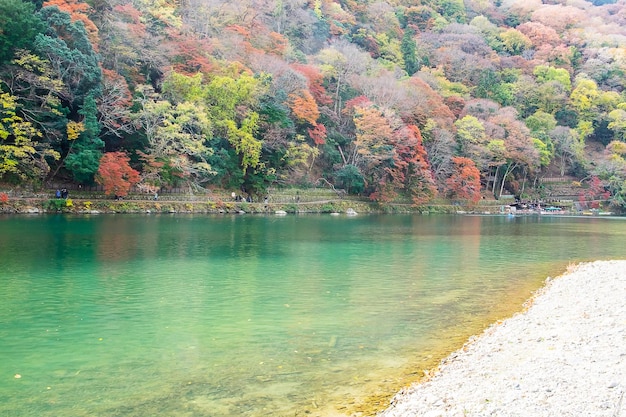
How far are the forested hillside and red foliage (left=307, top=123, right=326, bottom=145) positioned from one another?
0.49 feet

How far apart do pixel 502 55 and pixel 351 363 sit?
106 meters

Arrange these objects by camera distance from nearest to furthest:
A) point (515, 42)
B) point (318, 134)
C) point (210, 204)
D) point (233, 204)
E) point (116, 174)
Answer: point (116, 174), point (210, 204), point (233, 204), point (318, 134), point (515, 42)

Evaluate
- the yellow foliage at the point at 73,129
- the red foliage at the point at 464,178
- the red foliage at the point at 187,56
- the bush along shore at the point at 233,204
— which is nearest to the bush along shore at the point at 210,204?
the bush along shore at the point at 233,204

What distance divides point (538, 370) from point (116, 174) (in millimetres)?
35076

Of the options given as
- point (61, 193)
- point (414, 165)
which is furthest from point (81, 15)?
point (414, 165)

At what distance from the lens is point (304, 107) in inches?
2009

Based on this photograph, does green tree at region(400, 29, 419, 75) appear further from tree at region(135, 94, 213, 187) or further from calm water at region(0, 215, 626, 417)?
calm water at region(0, 215, 626, 417)

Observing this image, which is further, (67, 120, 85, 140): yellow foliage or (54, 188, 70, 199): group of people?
(54, 188, 70, 199): group of people

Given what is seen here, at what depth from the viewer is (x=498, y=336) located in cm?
930

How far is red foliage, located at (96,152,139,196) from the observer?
36.8 meters

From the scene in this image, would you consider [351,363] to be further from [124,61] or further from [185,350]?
[124,61]

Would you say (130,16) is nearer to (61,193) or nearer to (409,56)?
(61,193)

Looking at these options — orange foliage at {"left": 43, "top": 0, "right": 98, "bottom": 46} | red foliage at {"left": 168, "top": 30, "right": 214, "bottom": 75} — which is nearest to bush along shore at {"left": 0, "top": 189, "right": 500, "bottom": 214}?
orange foliage at {"left": 43, "top": 0, "right": 98, "bottom": 46}

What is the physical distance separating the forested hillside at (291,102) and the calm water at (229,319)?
56.7 feet
